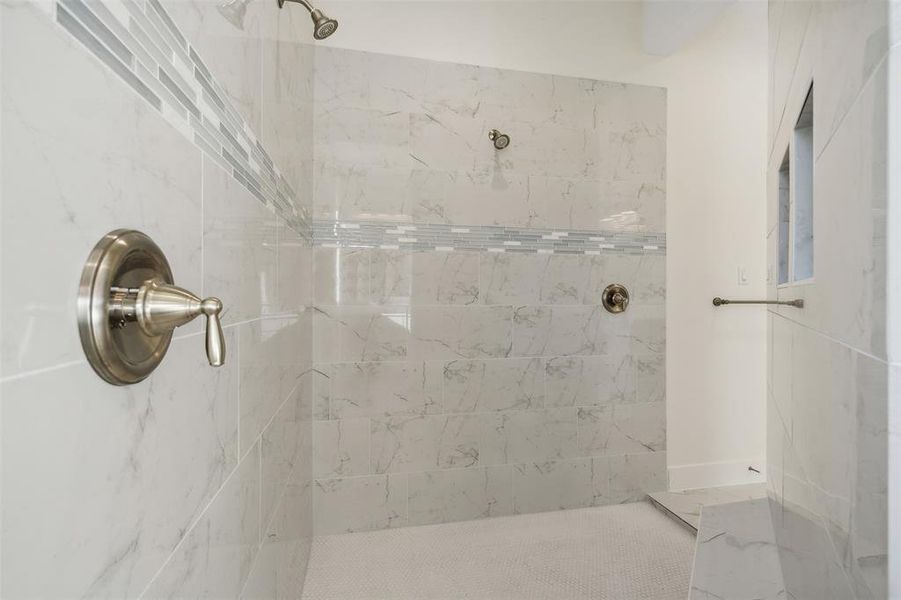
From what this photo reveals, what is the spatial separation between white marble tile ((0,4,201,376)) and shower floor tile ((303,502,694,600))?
69.4 inches

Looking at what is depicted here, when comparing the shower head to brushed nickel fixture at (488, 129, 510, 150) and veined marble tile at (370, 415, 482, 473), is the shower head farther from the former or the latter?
veined marble tile at (370, 415, 482, 473)

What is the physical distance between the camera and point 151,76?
0.52m

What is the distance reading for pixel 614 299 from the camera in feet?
7.97

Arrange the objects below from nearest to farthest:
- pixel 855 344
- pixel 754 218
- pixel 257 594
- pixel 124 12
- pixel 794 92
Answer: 1. pixel 124 12
2. pixel 855 344
3. pixel 257 594
4. pixel 794 92
5. pixel 754 218

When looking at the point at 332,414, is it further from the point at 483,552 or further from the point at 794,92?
the point at 794,92

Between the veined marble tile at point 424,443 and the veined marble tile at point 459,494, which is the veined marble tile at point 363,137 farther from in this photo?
the veined marble tile at point 459,494

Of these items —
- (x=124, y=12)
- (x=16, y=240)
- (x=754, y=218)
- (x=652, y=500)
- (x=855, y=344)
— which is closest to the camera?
(x=16, y=240)

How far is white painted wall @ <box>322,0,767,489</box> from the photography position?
245cm

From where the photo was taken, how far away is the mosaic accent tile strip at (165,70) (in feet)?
1.35

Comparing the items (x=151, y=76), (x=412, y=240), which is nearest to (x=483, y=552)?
(x=412, y=240)

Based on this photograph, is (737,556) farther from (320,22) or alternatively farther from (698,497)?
(320,22)

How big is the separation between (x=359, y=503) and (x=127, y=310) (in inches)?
78.5

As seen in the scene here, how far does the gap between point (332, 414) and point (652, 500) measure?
1.79 meters

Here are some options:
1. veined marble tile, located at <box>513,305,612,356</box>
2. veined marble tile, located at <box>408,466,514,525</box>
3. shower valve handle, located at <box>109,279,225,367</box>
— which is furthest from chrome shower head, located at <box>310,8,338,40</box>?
veined marble tile, located at <box>408,466,514,525</box>
